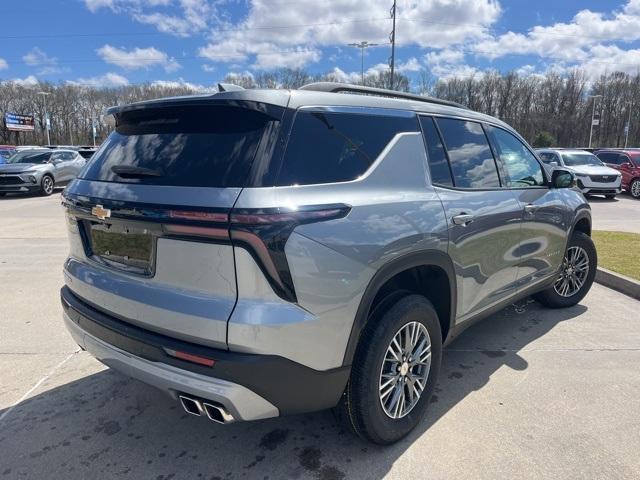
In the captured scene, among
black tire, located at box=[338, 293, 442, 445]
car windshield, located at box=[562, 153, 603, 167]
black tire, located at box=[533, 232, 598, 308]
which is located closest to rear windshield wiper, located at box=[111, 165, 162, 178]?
black tire, located at box=[338, 293, 442, 445]

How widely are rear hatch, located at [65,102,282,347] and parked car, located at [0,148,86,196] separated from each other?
559 inches

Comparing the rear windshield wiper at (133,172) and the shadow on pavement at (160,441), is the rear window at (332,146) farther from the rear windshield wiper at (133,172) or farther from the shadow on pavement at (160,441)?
the shadow on pavement at (160,441)

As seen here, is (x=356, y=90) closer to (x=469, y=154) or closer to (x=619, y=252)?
(x=469, y=154)

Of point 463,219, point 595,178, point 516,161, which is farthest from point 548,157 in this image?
point 463,219

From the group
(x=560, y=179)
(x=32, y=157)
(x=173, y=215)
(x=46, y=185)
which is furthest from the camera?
(x=32, y=157)

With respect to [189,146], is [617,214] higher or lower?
lower

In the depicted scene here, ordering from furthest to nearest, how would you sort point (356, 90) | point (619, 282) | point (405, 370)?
point (619, 282), point (356, 90), point (405, 370)

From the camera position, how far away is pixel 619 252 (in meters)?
7.14

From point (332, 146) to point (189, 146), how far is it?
0.68 m

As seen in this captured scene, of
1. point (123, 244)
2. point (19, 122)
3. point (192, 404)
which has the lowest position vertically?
point (192, 404)

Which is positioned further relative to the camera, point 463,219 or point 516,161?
point 516,161

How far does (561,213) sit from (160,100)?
3.59 metres

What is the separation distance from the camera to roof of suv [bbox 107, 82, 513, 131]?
85.9 inches

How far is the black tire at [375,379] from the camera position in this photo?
7.87 feet
